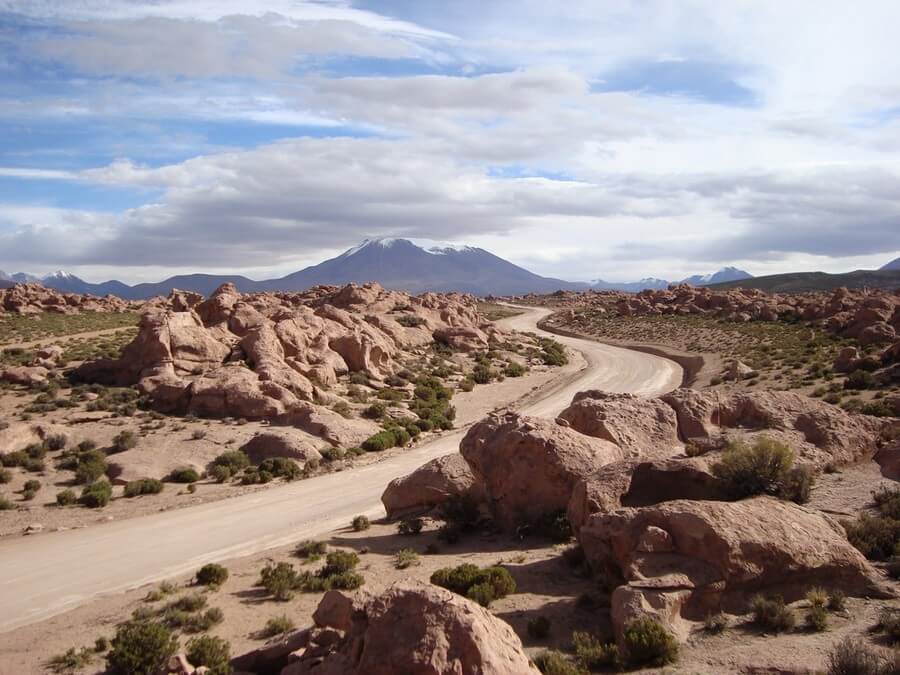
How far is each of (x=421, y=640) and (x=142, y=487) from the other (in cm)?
2012

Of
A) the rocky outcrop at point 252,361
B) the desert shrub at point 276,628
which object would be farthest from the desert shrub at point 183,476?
the desert shrub at point 276,628

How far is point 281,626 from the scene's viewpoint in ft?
41.9

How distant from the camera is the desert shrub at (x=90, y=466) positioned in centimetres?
2494

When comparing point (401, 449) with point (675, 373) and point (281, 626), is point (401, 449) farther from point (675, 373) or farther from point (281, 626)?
point (675, 373)

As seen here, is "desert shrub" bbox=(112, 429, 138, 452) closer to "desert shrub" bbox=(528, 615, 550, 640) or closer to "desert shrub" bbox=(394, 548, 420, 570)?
"desert shrub" bbox=(394, 548, 420, 570)

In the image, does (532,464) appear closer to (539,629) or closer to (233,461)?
(539,629)

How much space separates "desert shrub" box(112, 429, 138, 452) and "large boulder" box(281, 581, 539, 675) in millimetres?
22354

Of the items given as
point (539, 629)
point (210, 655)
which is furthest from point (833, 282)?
point (210, 655)

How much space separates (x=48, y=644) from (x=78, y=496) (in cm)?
1191

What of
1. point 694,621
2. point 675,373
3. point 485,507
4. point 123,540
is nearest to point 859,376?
point 675,373

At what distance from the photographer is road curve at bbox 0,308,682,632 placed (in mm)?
15984

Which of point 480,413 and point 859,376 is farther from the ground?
point 859,376

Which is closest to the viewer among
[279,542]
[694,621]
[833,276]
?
[694,621]

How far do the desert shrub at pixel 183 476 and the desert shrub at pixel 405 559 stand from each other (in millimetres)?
12987
